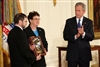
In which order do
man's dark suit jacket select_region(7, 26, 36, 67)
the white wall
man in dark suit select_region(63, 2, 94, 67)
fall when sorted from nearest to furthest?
man's dark suit jacket select_region(7, 26, 36, 67) < man in dark suit select_region(63, 2, 94, 67) < the white wall

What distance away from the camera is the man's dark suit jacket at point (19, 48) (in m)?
3.48

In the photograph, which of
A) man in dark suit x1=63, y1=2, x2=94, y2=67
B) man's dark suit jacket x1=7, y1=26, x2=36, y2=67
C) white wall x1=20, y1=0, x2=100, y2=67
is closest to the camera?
man's dark suit jacket x1=7, y1=26, x2=36, y2=67

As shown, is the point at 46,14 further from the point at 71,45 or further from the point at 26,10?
the point at 71,45

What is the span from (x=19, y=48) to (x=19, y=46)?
36 mm

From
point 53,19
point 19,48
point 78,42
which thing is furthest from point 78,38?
point 53,19

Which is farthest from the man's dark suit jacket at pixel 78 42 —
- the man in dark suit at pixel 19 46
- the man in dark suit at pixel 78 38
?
the man in dark suit at pixel 19 46

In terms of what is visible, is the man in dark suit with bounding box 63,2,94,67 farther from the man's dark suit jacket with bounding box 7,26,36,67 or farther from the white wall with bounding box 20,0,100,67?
the white wall with bounding box 20,0,100,67

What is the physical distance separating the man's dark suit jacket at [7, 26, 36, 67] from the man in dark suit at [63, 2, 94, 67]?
1.05m

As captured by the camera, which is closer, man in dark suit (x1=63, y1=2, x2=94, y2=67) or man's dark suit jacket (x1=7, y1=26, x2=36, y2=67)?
man's dark suit jacket (x1=7, y1=26, x2=36, y2=67)

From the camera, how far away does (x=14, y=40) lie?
11.5ft

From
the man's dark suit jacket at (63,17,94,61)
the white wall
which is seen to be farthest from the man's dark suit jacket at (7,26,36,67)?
the white wall

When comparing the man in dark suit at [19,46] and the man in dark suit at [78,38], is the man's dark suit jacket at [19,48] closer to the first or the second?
the man in dark suit at [19,46]

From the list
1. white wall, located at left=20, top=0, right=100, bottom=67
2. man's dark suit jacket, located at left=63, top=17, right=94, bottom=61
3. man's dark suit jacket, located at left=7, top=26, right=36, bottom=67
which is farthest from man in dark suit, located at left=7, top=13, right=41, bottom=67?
white wall, located at left=20, top=0, right=100, bottom=67

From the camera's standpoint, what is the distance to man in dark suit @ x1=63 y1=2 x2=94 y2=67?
429 centimetres
